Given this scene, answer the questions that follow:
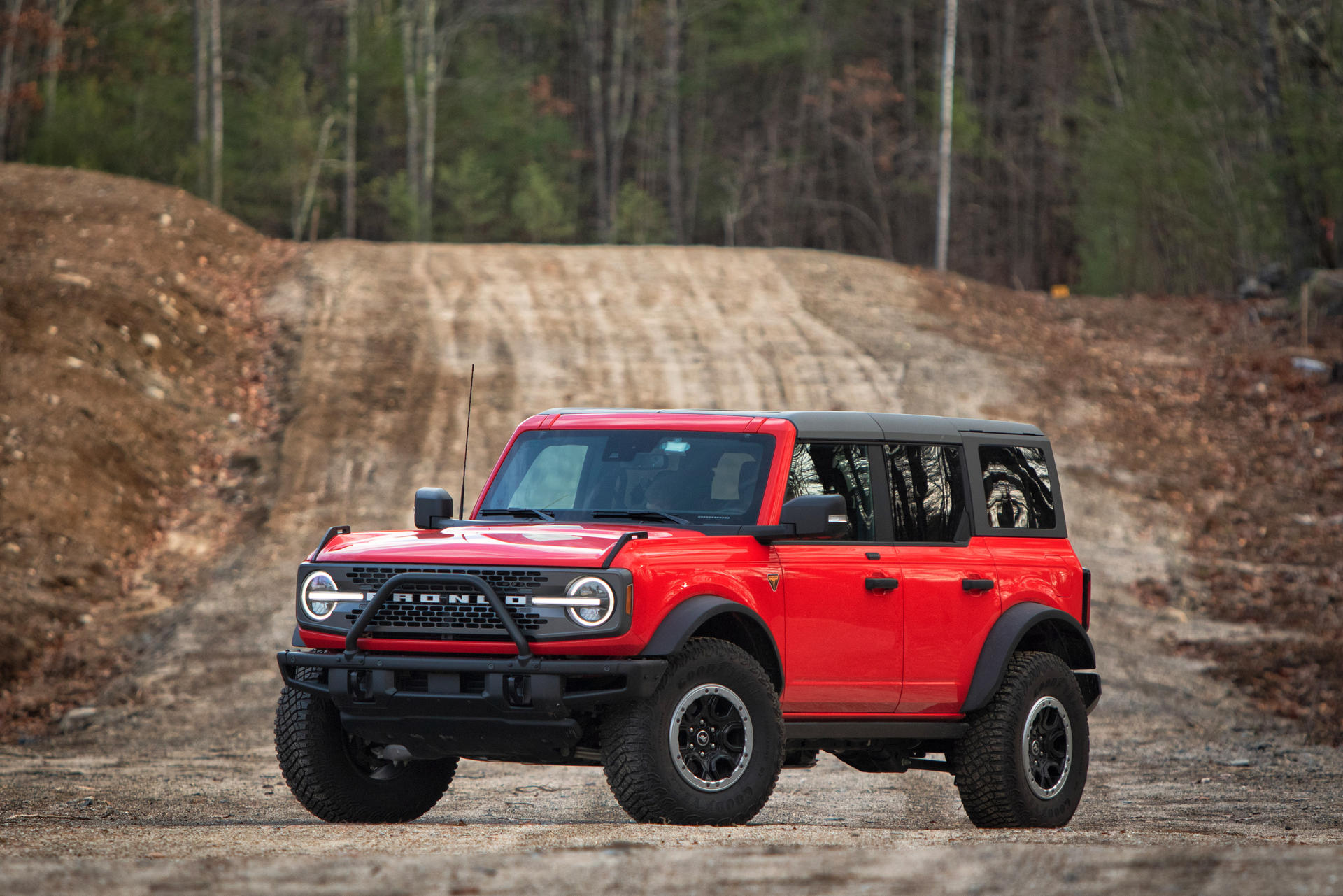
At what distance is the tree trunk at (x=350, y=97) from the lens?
5219 cm

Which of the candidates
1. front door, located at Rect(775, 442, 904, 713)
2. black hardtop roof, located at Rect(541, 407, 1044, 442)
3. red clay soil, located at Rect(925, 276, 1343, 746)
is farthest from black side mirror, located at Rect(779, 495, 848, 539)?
red clay soil, located at Rect(925, 276, 1343, 746)

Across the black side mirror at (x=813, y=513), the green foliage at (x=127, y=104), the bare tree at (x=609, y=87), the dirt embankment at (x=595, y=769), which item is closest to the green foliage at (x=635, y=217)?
the bare tree at (x=609, y=87)

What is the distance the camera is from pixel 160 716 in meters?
14.7

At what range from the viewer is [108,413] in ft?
68.5

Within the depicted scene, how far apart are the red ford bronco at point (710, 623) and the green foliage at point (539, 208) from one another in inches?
1891

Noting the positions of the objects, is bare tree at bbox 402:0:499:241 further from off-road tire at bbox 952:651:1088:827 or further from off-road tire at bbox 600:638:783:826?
off-road tire at bbox 600:638:783:826

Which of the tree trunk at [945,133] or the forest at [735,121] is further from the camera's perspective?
the tree trunk at [945,133]

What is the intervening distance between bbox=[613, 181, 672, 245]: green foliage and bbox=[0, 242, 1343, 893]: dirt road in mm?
25793

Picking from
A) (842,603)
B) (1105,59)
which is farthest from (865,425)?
(1105,59)

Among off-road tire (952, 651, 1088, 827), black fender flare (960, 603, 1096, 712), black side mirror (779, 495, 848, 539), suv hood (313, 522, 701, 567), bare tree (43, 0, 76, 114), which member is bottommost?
off-road tire (952, 651, 1088, 827)

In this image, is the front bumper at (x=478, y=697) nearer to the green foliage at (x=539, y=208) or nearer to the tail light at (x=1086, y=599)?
the tail light at (x=1086, y=599)

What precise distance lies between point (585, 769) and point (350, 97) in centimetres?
4394

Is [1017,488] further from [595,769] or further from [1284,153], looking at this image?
[1284,153]

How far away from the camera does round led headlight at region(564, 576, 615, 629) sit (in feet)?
22.2
